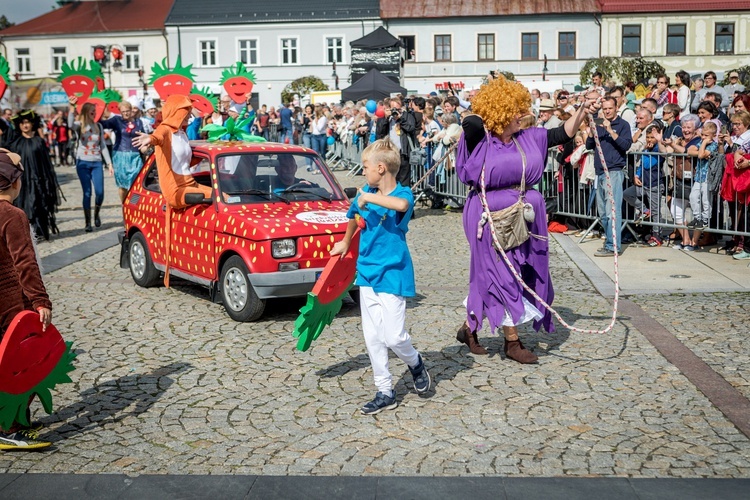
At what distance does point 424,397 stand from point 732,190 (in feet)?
22.1

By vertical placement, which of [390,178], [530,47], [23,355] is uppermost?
[530,47]

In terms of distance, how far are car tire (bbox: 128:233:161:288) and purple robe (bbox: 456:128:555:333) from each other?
173 inches

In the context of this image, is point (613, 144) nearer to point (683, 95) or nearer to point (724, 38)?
point (683, 95)

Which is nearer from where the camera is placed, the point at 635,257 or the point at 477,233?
the point at 477,233

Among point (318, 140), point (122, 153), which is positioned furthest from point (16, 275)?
point (318, 140)

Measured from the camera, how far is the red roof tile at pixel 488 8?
200 feet

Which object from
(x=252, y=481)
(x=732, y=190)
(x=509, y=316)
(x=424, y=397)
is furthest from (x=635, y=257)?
(x=252, y=481)

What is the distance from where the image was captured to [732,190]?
11461 millimetres

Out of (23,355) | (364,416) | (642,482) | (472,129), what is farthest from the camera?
(472,129)

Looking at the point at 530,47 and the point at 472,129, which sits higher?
the point at 530,47

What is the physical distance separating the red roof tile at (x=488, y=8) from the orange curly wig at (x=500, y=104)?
5664 cm

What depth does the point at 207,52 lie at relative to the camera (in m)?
68.0

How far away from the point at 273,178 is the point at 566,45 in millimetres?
55407

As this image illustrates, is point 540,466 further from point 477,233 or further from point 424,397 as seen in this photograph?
point 477,233
